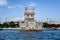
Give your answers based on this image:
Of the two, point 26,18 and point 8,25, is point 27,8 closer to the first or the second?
point 26,18

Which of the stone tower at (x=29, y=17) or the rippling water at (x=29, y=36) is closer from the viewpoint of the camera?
the rippling water at (x=29, y=36)

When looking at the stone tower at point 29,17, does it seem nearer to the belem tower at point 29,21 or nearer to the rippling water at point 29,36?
the belem tower at point 29,21

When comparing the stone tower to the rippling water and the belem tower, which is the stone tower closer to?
the belem tower

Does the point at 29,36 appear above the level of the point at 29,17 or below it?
below

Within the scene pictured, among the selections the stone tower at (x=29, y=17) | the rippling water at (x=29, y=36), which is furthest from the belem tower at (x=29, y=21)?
the rippling water at (x=29, y=36)

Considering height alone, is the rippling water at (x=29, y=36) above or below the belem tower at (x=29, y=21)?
below

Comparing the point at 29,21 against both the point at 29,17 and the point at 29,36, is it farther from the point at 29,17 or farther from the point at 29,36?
the point at 29,36

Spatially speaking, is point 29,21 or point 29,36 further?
point 29,21

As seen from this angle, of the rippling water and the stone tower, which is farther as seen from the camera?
the stone tower

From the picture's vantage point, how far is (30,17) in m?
105

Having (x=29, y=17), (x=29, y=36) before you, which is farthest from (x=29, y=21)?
(x=29, y=36)

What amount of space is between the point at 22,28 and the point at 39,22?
25.4ft

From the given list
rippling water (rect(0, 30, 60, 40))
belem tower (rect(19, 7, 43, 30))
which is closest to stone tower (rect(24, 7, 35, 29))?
belem tower (rect(19, 7, 43, 30))

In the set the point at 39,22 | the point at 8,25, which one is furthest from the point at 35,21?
the point at 8,25
